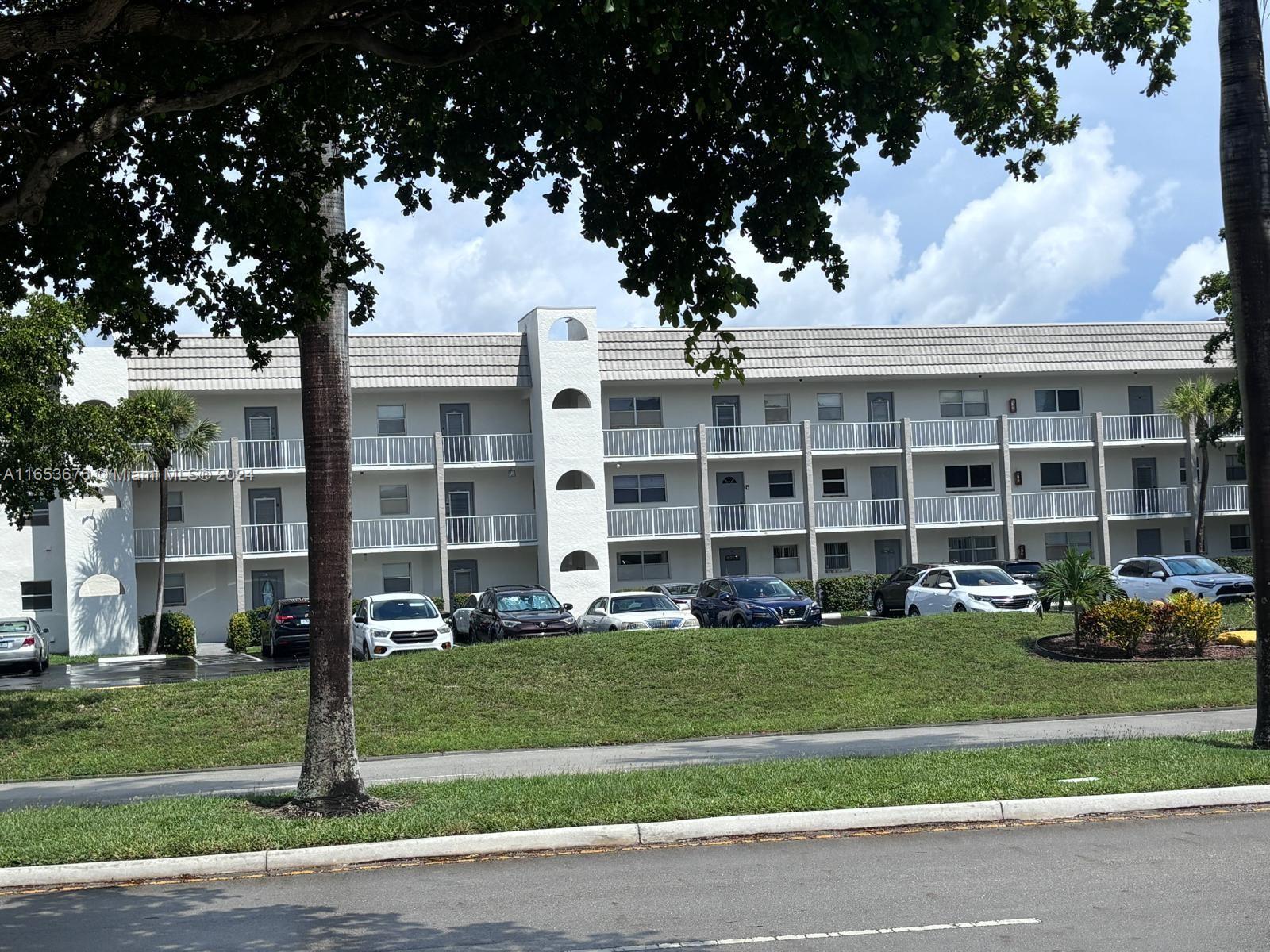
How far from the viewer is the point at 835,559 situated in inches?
1848

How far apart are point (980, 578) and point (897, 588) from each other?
6.59 meters

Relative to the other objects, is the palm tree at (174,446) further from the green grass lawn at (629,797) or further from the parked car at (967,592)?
the green grass lawn at (629,797)

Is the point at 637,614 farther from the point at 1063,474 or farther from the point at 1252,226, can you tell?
the point at 1063,474

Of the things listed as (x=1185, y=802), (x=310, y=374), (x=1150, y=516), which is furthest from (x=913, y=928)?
(x=1150, y=516)

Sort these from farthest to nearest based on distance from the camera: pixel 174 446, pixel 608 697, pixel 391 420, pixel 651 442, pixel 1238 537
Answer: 1. pixel 1238 537
2. pixel 651 442
3. pixel 391 420
4. pixel 174 446
5. pixel 608 697

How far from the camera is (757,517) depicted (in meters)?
44.8

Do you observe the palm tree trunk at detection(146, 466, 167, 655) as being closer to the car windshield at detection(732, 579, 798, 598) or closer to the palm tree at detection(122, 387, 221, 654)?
the palm tree at detection(122, 387, 221, 654)

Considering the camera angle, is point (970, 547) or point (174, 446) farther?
point (970, 547)

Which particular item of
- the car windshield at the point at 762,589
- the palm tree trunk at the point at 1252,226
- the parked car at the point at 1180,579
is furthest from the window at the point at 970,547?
the palm tree trunk at the point at 1252,226

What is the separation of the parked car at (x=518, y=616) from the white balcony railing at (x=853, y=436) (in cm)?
1572

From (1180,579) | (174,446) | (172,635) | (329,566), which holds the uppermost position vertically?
(174,446)

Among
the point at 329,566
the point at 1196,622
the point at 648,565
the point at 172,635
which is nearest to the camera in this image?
the point at 329,566

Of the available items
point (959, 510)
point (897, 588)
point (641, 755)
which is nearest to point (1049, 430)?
point (959, 510)

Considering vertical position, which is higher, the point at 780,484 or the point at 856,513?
the point at 780,484
